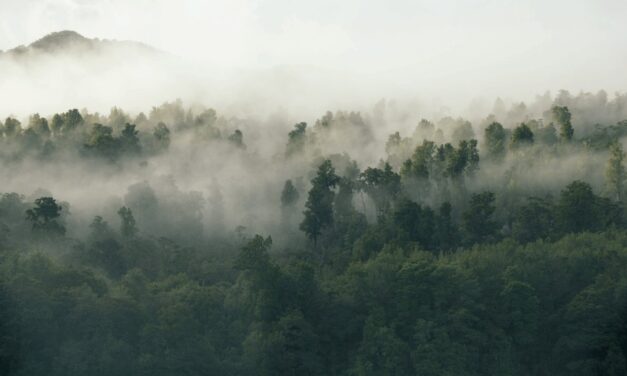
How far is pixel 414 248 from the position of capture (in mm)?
139000

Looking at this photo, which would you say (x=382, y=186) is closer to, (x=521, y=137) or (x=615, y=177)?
(x=521, y=137)

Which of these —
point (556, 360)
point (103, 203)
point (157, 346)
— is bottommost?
point (556, 360)

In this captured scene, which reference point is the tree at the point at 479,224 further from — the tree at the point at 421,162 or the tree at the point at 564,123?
the tree at the point at 564,123

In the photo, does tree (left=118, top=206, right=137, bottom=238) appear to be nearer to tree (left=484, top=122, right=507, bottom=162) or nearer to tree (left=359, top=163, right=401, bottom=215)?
tree (left=359, top=163, right=401, bottom=215)

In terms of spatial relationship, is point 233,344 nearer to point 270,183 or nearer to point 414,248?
point 414,248

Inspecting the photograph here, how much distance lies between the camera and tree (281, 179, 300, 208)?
588ft

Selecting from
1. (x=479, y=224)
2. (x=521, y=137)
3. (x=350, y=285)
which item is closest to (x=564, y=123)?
(x=521, y=137)

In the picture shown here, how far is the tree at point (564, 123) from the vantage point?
184 m

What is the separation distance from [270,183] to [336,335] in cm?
8429

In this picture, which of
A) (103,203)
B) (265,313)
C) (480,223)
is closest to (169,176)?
(103,203)

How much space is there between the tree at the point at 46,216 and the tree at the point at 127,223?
372 inches

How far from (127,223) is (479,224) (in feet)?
176

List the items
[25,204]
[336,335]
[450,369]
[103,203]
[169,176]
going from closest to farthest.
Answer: [450,369] → [336,335] → [25,204] → [103,203] → [169,176]

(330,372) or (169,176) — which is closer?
(330,372)
